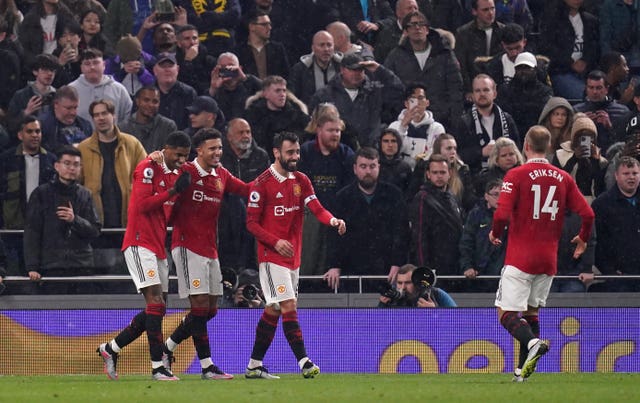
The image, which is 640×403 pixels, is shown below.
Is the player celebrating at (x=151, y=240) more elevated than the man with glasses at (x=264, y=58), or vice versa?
the man with glasses at (x=264, y=58)

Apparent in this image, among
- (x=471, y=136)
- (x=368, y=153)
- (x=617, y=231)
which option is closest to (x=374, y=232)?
(x=368, y=153)

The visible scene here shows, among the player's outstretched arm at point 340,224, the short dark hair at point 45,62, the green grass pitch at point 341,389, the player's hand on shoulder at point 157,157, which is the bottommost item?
the green grass pitch at point 341,389

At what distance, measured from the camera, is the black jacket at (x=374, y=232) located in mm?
17719

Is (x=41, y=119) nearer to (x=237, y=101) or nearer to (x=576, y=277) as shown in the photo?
(x=237, y=101)

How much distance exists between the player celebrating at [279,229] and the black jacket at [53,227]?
11.2 feet

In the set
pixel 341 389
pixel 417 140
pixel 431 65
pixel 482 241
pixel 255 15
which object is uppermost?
pixel 255 15

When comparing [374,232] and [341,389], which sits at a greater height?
[374,232]

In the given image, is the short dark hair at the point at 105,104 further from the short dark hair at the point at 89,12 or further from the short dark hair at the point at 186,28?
the short dark hair at the point at 89,12

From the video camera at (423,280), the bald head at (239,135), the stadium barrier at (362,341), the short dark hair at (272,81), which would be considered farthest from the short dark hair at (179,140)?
the short dark hair at (272,81)

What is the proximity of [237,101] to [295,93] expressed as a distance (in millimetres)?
894

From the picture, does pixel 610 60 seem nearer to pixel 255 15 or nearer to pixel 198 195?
pixel 255 15

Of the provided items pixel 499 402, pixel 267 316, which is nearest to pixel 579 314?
pixel 267 316

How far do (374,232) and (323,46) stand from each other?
347 centimetres

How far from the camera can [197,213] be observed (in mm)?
14555
